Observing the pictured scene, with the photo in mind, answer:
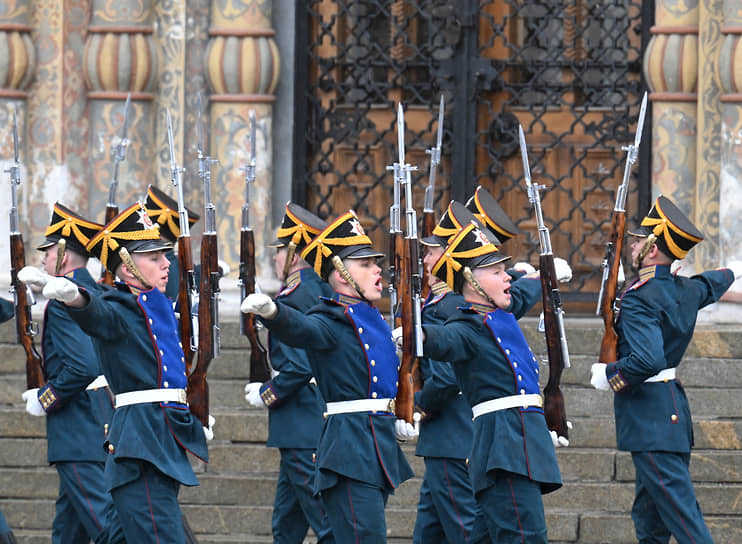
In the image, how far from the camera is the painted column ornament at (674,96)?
995cm

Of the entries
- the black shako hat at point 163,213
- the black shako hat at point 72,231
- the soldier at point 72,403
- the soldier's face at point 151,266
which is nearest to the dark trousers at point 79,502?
the soldier at point 72,403

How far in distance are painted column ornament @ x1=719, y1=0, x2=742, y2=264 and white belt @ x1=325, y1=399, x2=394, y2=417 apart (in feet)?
13.6

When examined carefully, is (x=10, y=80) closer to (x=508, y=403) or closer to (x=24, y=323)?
(x=24, y=323)

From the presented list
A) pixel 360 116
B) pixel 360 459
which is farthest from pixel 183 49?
pixel 360 459

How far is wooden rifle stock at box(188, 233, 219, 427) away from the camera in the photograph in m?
6.50

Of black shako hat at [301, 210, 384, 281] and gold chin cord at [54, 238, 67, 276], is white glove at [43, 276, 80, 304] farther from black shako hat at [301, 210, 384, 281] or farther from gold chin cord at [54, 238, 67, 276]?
gold chin cord at [54, 238, 67, 276]

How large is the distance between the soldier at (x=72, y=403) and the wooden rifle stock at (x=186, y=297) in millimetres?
455

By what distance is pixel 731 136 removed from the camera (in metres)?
9.69

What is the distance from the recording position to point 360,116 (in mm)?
10656

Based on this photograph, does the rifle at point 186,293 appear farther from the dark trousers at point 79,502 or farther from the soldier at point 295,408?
the dark trousers at point 79,502

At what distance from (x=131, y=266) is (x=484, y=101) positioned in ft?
15.5

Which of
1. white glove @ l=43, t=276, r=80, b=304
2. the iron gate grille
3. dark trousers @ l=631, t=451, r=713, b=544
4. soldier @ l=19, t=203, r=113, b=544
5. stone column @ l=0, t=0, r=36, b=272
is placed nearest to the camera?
white glove @ l=43, t=276, r=80, b=304

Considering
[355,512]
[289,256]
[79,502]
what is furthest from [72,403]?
Answer: [355,512]

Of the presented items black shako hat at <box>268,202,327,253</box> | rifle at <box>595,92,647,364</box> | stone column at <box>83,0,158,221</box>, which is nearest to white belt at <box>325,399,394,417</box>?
rifle at <box>595,92,647,364</box>
